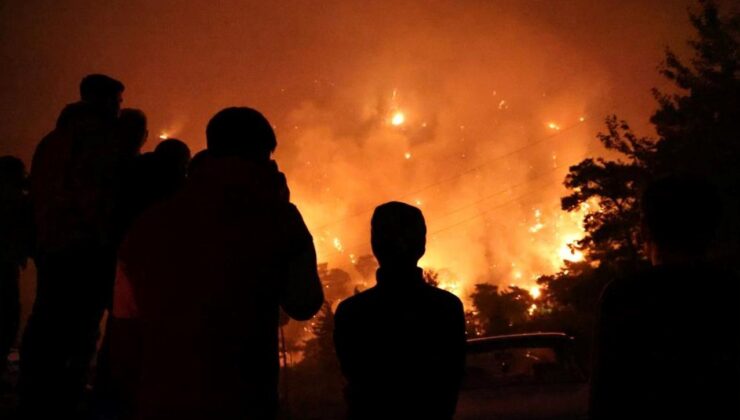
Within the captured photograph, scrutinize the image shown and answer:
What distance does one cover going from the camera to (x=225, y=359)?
97.2 inches

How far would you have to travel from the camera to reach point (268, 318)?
2.62m

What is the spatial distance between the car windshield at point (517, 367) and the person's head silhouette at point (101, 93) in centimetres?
486

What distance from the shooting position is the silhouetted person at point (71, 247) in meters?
3.61

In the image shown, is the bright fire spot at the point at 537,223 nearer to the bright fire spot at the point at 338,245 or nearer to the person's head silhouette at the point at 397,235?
the bright fire spot at the point at 338,245

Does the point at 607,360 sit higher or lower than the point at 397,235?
lower

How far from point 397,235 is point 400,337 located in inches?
20.7

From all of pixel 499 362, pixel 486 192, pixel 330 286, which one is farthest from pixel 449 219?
pixel 499 362

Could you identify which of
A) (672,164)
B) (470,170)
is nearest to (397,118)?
(470,170)

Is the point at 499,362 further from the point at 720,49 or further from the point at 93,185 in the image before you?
the point at 720,49

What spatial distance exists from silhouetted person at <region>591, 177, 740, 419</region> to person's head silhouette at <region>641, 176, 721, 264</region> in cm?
3

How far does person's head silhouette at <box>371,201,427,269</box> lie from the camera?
3.10 m

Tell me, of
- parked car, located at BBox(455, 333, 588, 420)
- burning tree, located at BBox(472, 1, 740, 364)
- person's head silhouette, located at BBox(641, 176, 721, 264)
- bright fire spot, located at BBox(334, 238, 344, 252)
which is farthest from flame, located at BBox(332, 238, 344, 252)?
person's head silhouette, located at BBox(641, 176, 721, 264)

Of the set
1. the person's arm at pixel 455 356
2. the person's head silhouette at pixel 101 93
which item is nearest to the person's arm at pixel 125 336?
the person's arm at pixel 455 356

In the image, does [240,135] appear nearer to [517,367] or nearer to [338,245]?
[517,367]
